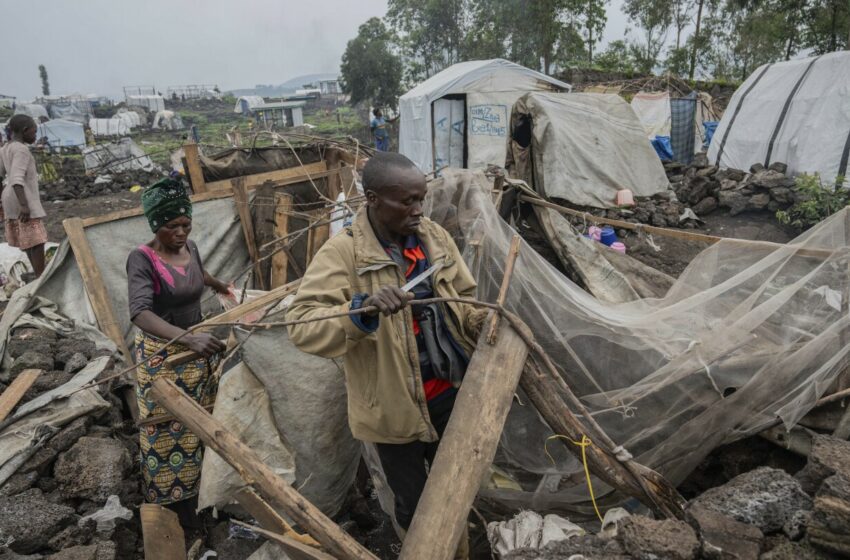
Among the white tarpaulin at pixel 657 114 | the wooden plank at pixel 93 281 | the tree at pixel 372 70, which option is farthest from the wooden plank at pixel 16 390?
the tree at pixel 372 70

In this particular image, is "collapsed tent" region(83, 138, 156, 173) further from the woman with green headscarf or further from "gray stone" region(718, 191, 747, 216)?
the woman with green headscarf

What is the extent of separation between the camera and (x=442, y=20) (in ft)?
88.8

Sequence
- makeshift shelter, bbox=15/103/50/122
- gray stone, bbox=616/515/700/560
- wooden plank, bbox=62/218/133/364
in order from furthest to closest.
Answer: makeshift shelter, bbox=15/103/50/122, wooden plank, bbox=62/218/133/364, gray stone, bbox=616/515/700/560

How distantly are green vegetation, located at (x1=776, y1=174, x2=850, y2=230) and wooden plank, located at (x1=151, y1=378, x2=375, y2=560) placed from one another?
854 centimetres

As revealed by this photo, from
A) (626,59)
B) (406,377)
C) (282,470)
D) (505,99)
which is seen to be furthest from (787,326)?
(626,59)

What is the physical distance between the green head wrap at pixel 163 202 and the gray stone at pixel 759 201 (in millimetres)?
9299

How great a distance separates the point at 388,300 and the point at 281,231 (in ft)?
13.0

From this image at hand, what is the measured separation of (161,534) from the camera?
2.41 m

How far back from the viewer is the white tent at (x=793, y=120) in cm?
911

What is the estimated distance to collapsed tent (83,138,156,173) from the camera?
19.5 metres

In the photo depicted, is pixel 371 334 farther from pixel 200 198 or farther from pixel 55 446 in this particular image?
pixel 200 198

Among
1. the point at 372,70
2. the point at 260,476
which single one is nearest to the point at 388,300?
the point at 260,476

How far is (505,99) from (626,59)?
14724 mm

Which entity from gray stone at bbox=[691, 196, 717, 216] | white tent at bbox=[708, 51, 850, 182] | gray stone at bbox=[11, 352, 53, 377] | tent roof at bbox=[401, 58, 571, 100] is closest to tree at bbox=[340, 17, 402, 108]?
tent roof at bbox=[401, 58, 571, 100]
